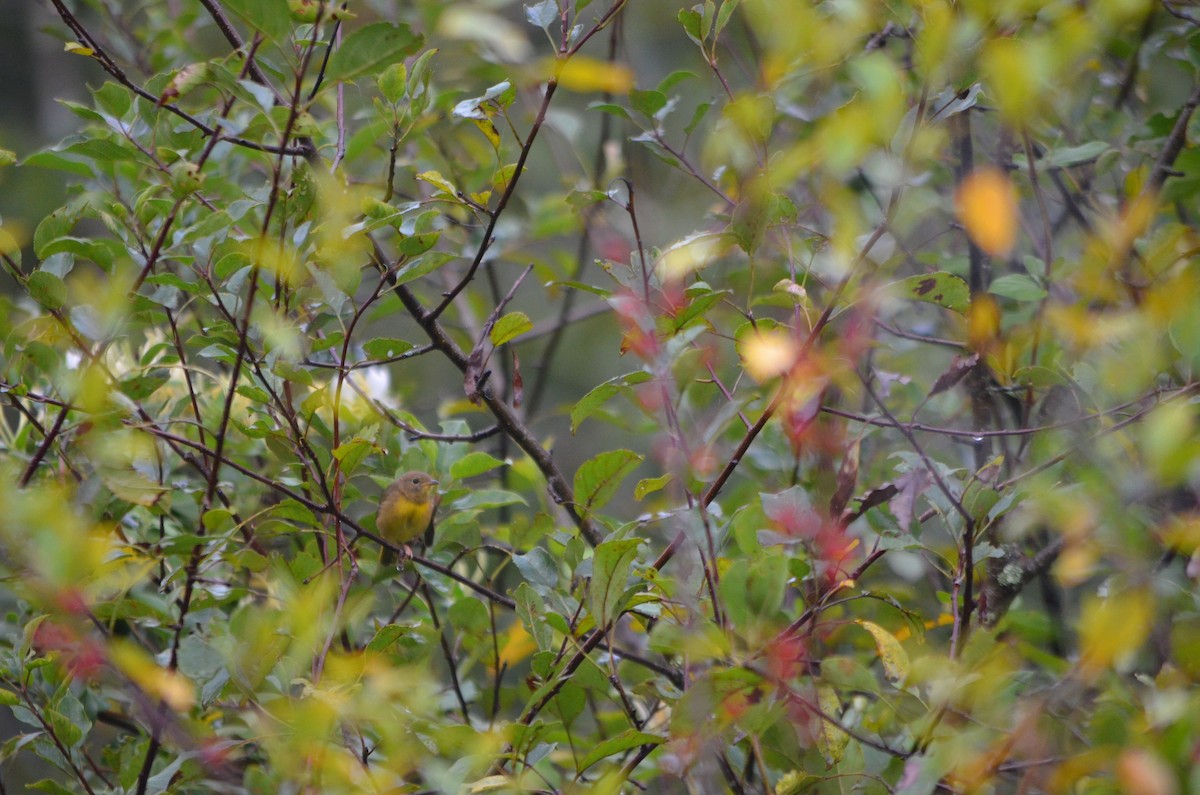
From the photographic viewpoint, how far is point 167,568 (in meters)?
1.61

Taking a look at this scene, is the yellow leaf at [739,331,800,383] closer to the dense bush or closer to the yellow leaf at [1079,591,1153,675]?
the dense bush

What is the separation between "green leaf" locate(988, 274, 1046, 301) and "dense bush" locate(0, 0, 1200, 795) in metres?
0.01

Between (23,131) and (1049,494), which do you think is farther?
(23,131)

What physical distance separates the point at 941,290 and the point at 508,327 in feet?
1.90

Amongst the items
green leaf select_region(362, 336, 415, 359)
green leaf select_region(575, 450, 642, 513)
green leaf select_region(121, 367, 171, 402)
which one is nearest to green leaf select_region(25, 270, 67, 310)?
green leaf select_region(121, 367, 171, 402)

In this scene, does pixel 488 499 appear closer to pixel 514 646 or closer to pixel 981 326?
pixel 514 646

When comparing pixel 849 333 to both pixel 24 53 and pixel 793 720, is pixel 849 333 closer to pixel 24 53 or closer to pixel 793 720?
pixel 793 720

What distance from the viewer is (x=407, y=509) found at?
192 centimetres

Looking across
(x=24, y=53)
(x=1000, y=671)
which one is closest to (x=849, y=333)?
(x=1000, y=671)

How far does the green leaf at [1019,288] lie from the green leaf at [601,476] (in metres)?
0.72

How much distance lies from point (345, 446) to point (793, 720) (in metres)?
0.65

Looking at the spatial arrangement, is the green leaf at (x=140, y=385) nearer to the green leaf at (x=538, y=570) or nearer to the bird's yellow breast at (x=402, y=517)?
the bird's yellow breast at (x=402, y=517)

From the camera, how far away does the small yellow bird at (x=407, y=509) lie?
1.71 meters

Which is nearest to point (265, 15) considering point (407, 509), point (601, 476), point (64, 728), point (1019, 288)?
point (601, 476)
